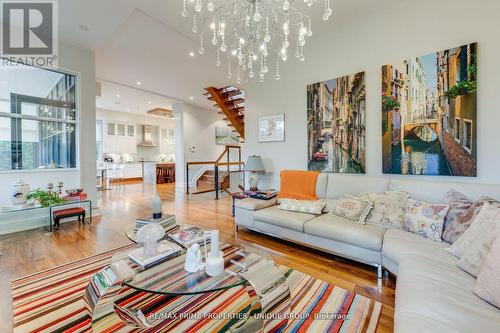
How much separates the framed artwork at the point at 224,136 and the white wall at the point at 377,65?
4.87 metres

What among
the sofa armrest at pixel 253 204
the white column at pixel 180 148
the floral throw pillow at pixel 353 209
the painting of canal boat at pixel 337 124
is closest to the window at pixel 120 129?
the white column at pixel 180 148

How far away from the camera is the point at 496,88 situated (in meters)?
2.23

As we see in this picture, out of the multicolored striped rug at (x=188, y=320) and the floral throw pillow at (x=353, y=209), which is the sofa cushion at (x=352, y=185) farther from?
the multicolored striped rug at (x=188, y=320)

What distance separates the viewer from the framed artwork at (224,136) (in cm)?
923

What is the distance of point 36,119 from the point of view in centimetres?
375

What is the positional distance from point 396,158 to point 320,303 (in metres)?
2.11

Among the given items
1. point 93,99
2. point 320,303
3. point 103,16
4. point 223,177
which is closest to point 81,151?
point 93,99

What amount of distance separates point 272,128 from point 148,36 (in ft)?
8.68

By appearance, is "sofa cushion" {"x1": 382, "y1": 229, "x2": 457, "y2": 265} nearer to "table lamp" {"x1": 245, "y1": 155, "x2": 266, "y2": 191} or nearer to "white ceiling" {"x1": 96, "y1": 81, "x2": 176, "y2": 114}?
"table lamp" {"x1": 245, "y1": 155, "x2": 266, "y2": 191}

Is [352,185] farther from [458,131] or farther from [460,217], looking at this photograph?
[458,131]

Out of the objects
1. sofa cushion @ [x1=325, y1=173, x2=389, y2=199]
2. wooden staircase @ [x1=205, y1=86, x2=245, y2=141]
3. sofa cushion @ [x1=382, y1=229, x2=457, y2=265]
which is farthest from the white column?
sofa cushion @ [x1=382, y1=229, x2=457, y2=265]

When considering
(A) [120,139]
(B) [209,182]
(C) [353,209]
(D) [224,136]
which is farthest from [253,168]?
(A) [120,139]

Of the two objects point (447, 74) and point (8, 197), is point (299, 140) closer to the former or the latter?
point (447, 74)

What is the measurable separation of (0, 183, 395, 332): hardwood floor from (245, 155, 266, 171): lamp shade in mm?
1019
